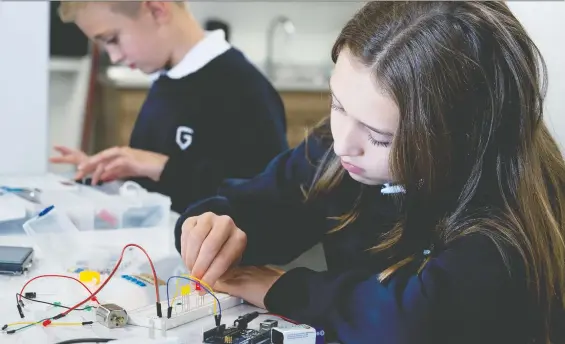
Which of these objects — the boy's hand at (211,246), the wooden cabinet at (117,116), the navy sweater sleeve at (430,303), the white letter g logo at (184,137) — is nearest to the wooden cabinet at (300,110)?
the white letter g logo at (184,137)

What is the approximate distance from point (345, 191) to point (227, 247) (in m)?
0.18

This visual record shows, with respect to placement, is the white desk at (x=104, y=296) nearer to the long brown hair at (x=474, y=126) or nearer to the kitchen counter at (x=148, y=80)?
the long brown hair at (x=474, y=126)

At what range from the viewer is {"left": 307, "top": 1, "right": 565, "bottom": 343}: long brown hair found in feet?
2.14

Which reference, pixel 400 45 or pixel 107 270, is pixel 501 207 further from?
pixel 107 270

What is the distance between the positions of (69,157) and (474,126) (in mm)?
747

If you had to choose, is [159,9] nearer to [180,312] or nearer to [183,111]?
[183,111]

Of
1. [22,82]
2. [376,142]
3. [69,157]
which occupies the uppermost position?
[376,142]

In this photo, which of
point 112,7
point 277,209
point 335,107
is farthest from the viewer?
point 112,7

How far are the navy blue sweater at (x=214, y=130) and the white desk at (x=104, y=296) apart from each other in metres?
0.16

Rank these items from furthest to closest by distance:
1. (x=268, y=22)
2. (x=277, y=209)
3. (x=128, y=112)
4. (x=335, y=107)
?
1. (x=268, y=22)
2. (x=128, y=112)
3. (x=277, y=209)
4. (x=335, y=107)

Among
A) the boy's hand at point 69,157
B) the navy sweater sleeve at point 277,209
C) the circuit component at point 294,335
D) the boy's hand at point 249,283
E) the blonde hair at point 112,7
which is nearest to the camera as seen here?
the circuit component at point 294,335

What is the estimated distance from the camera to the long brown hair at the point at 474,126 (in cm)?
65

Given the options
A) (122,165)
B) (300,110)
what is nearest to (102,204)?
(122,165)

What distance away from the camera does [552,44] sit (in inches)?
30.6
